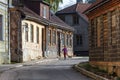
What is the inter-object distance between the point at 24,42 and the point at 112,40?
1860 cm

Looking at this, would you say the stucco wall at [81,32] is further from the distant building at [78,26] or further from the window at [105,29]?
the window at [105,29]

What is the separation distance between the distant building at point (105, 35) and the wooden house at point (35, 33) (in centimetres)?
1095

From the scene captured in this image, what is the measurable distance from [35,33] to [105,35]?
2183 centimetres

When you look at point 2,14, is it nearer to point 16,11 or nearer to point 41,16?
point 16,11

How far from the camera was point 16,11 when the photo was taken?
4009cm

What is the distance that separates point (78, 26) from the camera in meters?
70.6

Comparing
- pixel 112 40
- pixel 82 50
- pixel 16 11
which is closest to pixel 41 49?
pixel 16 11

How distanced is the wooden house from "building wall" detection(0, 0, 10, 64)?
201 centimetres

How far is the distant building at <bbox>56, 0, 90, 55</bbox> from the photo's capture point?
70125 mm

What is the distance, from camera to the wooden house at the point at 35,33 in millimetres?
40500

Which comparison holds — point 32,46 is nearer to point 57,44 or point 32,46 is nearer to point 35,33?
point 35,33

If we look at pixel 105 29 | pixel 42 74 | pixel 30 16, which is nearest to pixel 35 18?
pixel 30 16

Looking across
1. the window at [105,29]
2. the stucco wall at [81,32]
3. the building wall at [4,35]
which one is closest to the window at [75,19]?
the stucco wall at [81,32]

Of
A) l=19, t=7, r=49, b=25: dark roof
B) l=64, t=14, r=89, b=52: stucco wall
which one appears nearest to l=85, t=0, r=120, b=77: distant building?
l=19, t=7, r=49, b=25: dark roof
